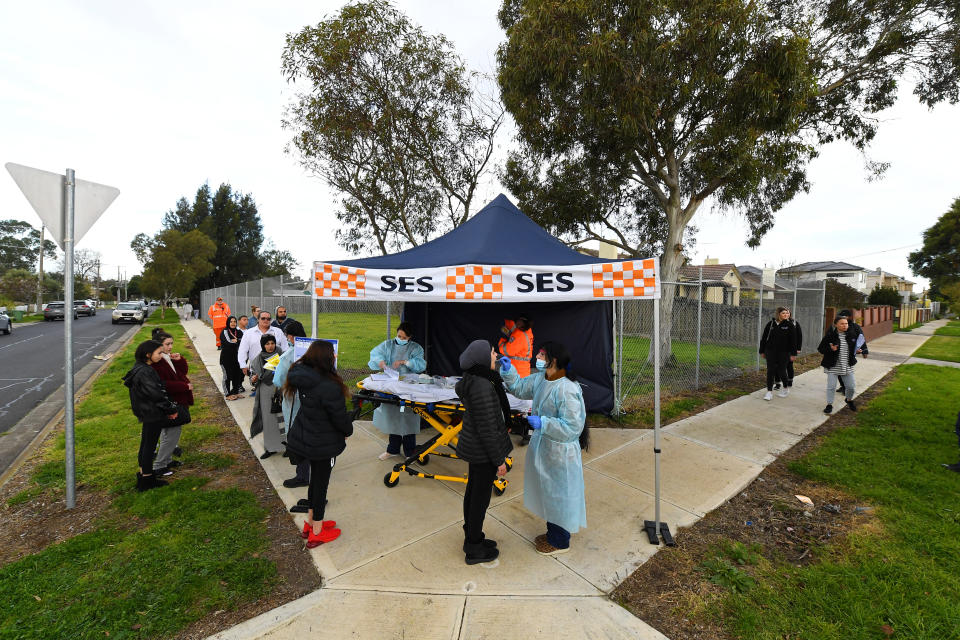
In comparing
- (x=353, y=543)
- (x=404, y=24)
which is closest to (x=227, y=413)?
(x=353, y=543)

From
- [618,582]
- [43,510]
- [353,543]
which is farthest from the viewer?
[43,510]

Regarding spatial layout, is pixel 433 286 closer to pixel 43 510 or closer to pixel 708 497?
pixel 708 497

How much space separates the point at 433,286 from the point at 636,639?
3.14 metres

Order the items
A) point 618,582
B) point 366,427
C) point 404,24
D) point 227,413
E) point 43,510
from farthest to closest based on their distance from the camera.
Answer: point 404,24, point 227,413, point 366,427, point 43,510, point 618,582

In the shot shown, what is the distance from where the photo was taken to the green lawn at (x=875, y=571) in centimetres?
244

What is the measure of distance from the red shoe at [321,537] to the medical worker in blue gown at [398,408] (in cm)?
138

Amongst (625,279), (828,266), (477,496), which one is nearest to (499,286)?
(625,279)

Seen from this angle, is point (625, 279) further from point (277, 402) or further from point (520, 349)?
point (277, 402)

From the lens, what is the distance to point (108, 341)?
1659 cm

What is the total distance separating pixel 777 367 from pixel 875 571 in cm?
537

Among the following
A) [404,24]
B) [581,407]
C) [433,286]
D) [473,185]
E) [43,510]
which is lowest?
[43,510]

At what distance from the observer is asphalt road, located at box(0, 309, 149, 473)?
227 inches

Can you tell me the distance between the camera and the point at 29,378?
30.0 ft

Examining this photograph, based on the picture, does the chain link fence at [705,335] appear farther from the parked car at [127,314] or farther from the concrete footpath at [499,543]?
the parked car at [127,314]
